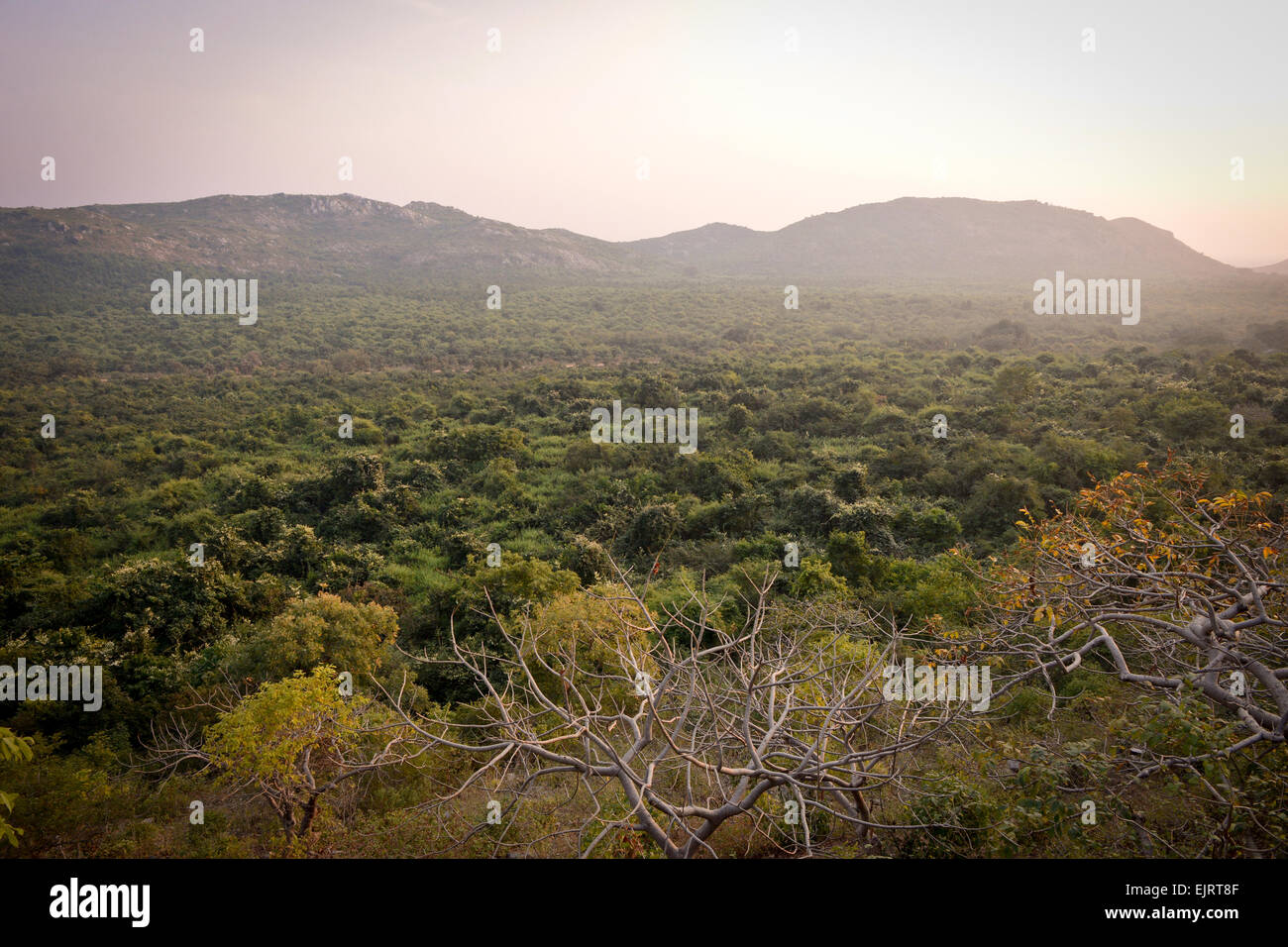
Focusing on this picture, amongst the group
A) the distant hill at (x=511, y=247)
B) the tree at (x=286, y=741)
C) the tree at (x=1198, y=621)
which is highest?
the distant hill at (x=511, y=247)

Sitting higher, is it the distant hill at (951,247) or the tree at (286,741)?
the distant hill at (951,247)

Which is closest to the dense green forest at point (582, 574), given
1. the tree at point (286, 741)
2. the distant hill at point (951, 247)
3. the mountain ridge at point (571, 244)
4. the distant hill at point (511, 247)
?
the tree at point (286, 741)

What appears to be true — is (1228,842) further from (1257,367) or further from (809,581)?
(1257,367)

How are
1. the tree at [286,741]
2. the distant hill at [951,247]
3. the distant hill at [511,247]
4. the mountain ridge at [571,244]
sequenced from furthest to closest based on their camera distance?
1. the distant hill at [951,247]
2. the mountain ridge at [571,244]
3. the distant hill at [511,247]
4. the tree at [286,741]

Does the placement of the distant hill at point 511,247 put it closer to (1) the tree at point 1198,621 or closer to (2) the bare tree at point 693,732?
(2) the bare tree at point 693,732

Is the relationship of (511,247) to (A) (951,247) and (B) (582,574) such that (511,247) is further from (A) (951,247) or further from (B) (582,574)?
(B) (582,574)

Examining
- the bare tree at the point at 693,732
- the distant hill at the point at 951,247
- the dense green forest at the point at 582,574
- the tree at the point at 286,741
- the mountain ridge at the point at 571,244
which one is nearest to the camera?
the bare tree at the point at 693,732
